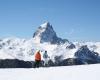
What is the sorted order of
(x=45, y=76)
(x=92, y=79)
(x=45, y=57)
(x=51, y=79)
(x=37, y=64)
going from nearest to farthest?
(x=92, y=79) → (x=51, y=79) → (x=45, y=76) → (x=37, y=64) → (x=45, y=57)

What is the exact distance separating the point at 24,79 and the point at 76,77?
14.4 feet

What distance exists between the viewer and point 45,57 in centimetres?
4775

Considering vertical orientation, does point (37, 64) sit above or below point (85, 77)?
above

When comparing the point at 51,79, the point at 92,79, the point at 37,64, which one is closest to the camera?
the point at 92,79

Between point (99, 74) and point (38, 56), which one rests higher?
point (38, 56)

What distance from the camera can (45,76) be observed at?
27.1 metres

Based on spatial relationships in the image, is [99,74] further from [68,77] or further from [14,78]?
[14,78]

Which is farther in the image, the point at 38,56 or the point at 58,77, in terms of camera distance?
the point at 38,56

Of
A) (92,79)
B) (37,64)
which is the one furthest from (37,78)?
(37,64)

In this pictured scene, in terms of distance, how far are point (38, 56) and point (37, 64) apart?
1.01 meters

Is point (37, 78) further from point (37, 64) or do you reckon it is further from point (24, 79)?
point (37, 64)

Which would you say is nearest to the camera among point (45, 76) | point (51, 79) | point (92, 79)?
point (92, 79)

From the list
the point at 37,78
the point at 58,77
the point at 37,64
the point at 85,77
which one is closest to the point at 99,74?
the point at 85,77

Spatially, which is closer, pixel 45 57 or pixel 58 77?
pixel 58 77
